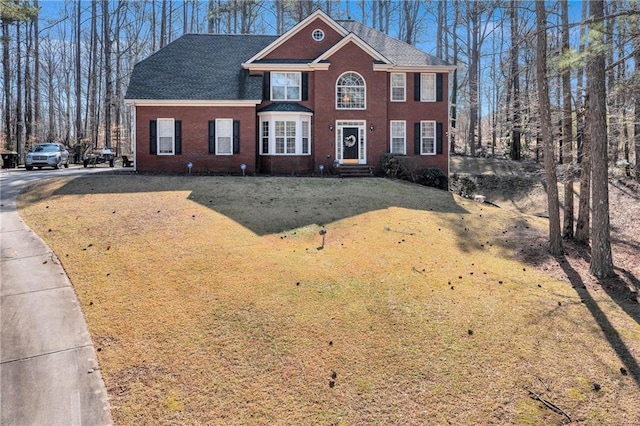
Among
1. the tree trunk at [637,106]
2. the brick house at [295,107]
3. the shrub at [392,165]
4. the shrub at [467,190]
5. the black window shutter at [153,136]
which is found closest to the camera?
the tree trunk at [637,106]

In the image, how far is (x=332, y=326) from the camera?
619cm

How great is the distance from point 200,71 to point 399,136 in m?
10.8

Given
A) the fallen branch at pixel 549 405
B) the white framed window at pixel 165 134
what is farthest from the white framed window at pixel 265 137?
the fallen branch at pixel 549 405

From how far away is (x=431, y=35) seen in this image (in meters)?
38.9

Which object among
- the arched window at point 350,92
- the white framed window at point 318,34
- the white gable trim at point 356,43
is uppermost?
the white framed window at point 318,34

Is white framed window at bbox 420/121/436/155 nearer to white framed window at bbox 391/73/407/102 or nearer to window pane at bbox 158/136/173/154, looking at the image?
white framed window at bbox 391/73/407/102

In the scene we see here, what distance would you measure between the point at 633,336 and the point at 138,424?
7002 millimetres

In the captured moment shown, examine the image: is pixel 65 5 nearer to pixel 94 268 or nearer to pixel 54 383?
pixel 94 268

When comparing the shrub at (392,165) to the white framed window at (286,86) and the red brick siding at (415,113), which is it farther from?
the white framed window at (286,86)

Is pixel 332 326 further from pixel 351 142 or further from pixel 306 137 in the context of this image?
pixel 351 142

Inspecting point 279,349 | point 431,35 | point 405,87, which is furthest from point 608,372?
point 431,35

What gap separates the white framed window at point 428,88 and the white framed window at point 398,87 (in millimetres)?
890

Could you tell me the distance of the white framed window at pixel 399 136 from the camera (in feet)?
71.2

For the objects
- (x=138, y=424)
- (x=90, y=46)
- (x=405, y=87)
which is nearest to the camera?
(x=138, y=424)
